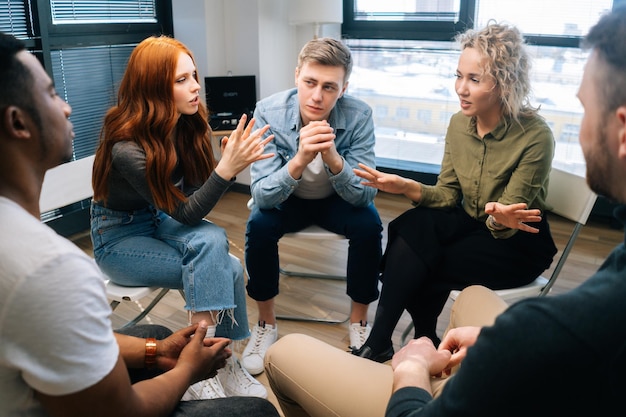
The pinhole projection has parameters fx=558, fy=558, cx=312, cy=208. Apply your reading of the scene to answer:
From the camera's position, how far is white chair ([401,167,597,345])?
1848 mm

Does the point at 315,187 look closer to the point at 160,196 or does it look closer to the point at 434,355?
the point at 160,196

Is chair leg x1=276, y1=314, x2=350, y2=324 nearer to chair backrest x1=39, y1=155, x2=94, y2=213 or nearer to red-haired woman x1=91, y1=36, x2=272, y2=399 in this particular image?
red-haired woman x1=91, y1=36, x2=272, y2=399

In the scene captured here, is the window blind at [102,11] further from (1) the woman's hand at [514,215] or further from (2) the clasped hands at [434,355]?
(2) the clasped hands at [434,355]

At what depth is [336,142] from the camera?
2.31m

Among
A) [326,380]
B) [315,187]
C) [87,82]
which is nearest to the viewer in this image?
[326,380]

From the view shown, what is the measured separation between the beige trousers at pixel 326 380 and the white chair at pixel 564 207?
0.48m

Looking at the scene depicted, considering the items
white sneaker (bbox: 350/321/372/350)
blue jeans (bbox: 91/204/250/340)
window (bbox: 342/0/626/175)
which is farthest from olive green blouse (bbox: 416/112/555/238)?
window (bbox: 342/0/626/175)

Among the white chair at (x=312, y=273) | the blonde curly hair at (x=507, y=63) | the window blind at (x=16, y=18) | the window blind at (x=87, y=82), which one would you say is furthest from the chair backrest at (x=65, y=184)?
the blonde curly hair at (x=507, y=63)

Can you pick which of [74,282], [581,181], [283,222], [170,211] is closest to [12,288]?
[74,282]

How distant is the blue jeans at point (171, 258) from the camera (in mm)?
1818

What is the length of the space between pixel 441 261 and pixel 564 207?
470mm

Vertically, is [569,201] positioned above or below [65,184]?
above

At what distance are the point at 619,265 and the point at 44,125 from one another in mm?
927

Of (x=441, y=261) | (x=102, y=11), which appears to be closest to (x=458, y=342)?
(x=441, y=261)
